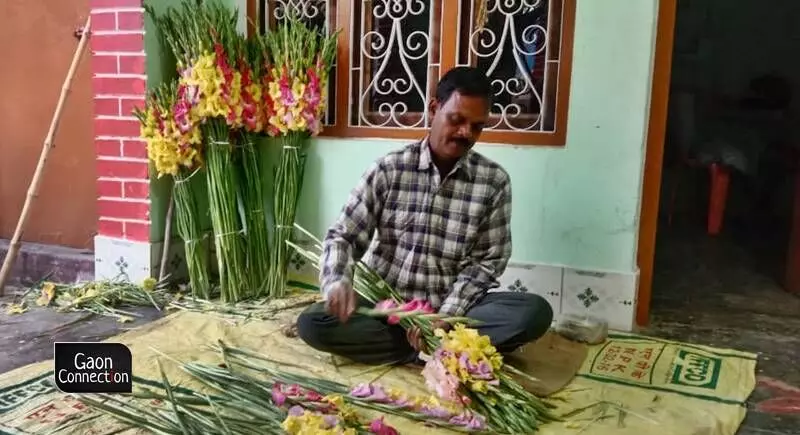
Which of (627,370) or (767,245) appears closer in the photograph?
(627,370)

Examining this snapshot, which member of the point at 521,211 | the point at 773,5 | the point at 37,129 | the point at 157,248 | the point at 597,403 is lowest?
the point at 597,403

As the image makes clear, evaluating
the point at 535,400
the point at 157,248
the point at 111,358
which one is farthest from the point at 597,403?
the point at 157,248

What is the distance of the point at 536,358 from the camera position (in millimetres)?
2242

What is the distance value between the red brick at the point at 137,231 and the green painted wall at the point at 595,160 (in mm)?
1449

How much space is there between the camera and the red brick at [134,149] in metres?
2.89

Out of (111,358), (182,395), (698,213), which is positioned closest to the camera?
(111,358)

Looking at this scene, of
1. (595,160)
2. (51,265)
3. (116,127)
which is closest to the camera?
(595,160)

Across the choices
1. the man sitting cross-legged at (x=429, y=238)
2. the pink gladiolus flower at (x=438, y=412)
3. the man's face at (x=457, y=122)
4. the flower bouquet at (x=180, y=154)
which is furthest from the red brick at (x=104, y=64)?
the pink gladiolus flower at (x=438, y=412)

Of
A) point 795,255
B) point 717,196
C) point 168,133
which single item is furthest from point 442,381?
point 717,196

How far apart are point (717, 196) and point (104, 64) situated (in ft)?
12.8

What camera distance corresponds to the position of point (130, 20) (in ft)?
9.27

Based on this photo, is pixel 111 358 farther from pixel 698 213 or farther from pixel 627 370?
pixel 698 213

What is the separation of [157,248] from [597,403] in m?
1.95

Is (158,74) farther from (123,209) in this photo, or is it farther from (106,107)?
(123,209)
